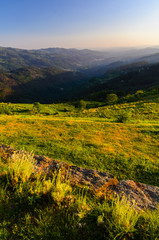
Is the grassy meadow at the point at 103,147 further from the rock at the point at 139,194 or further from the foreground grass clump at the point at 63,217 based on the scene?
the foreground grass clump at the point at 63,217

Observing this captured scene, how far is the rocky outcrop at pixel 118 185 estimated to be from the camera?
4.08m

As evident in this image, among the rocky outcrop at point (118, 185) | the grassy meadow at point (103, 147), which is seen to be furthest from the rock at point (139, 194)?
the grassy meadow at point (103, 147)

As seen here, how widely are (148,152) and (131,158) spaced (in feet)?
7.49

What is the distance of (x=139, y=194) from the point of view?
4344mm

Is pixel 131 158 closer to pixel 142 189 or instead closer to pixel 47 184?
pixel 142 189

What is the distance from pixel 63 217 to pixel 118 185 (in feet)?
7.45

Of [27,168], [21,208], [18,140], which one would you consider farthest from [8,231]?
[18,140]

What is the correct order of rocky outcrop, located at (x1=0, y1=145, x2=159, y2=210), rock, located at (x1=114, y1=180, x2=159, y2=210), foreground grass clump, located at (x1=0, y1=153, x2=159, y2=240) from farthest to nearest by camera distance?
rocky outcrop, located at (x1=0, y1=145, x2=159, y2=210)
rock, located at (x1=114, y1=180, x2=159, y2=210)
foreground grass clump, located at (x1=0, y1=153, x2=159, y2=240)

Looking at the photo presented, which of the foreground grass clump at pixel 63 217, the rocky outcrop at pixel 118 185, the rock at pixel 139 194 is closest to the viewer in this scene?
the foreground grass clump at pixel 63 217

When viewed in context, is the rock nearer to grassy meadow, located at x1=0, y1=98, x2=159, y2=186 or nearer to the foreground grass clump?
the foreground grass clump

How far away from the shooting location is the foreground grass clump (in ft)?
9.49

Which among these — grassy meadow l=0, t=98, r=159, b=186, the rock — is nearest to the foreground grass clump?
the rock

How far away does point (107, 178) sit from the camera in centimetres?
496

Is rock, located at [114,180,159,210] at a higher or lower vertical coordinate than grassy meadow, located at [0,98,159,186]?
higher
